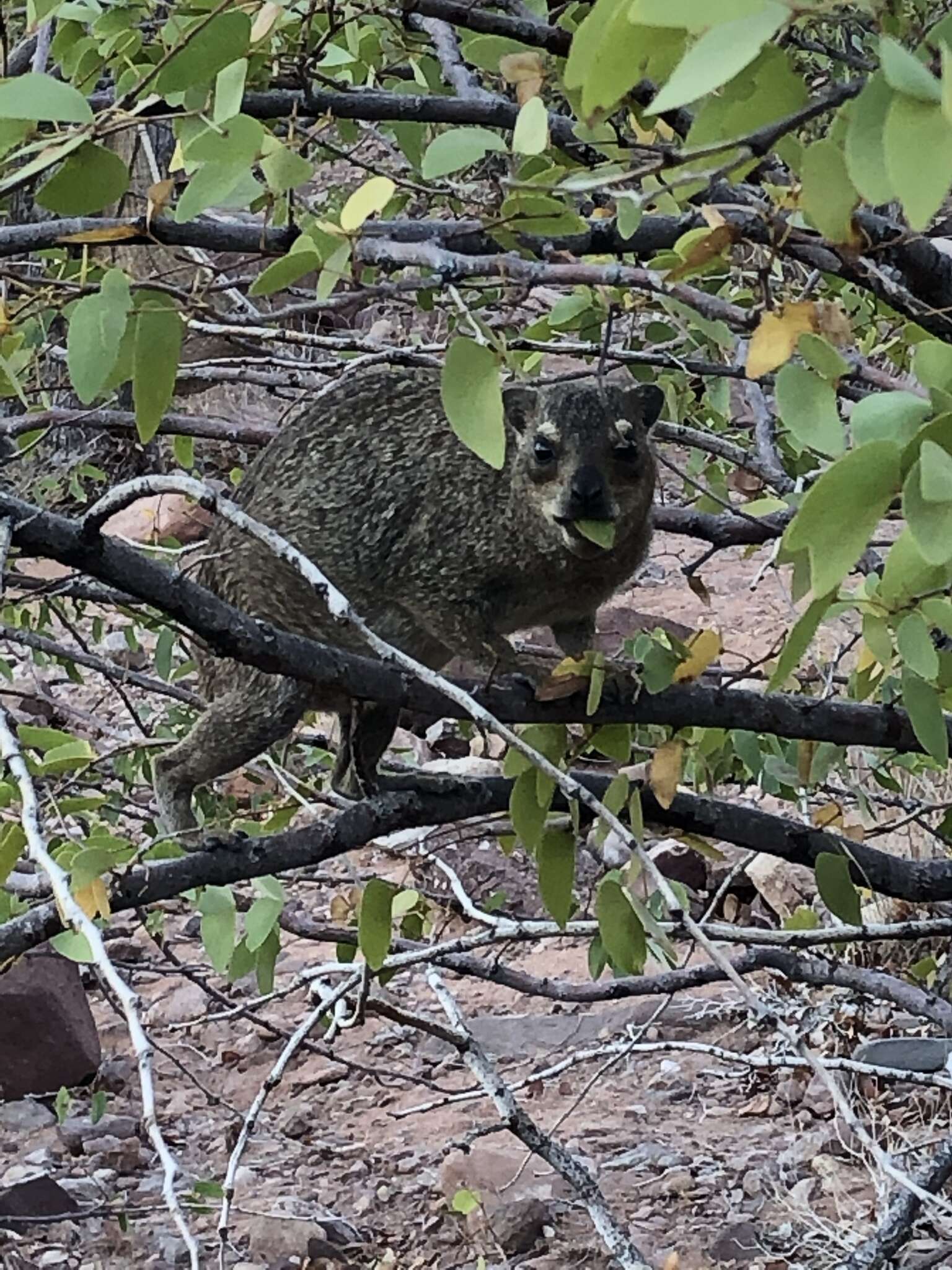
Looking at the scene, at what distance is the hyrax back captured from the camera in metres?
3.28

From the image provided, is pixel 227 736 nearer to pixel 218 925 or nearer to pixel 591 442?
pixel 591 442

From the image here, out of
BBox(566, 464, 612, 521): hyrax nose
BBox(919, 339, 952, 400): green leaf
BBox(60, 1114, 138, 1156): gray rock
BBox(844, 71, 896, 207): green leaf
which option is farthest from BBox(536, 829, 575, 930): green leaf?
BBox(60, 1114, 138, 1156): gray rock

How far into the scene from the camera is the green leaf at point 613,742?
7.86 ft

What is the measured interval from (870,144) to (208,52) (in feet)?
2.52

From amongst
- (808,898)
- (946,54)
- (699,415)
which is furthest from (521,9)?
(808,898)

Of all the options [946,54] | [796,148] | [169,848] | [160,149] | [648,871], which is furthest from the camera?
[160,149]

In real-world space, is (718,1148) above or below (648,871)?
below

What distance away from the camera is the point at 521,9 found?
2.25 m

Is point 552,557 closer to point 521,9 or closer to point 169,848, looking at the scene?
point 169,848

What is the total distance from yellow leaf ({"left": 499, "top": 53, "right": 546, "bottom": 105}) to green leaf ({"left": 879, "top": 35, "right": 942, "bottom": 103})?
0.86 metres

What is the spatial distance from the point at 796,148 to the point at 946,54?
0.55 meters

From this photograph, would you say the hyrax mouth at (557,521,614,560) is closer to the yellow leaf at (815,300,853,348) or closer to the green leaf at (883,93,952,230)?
the yellow leaf at (815,300,853,348)

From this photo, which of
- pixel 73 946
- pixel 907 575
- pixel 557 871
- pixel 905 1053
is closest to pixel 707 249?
pixel 907 575

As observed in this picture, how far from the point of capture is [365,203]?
1348 mm
